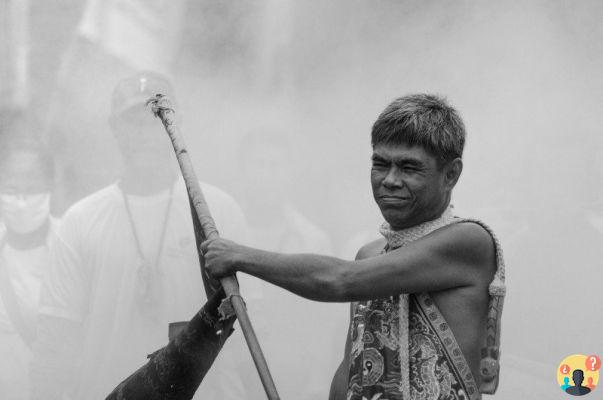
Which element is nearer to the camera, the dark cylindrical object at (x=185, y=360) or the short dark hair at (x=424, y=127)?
the short dark hair at (x=424, y=127)

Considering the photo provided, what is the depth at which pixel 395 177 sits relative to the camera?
2.35 m

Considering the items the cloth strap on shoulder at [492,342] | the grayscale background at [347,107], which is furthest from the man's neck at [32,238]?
the cloth strap on shoulder at [492,342]

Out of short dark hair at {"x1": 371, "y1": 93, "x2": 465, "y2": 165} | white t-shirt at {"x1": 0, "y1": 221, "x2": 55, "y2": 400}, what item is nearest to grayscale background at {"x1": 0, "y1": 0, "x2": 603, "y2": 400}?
white t-shirt at {"x1": 0, "y1": 221, "x2": 55, "y2": 400}

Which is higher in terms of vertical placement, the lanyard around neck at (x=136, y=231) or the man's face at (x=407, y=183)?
the lanyard around neck at (x=136, y=231)

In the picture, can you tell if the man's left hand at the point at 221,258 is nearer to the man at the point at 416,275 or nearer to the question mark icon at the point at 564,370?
the man at the point at 416,275

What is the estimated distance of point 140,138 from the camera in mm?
4625

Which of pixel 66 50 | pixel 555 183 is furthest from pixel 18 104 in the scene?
pixel 555 183

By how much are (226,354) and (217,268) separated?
2299 millimetres

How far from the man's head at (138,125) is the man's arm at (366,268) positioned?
239 centimetres

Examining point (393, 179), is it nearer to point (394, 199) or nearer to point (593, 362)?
point (394, 199)

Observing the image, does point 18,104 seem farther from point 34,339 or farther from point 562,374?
point 562,374

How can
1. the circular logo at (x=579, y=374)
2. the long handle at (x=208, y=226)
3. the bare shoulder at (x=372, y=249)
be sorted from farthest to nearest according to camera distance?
the circular logo at (x=579, y=374) < the bare shoulder at (x=372, y=249) < the long handle at (x=208, y=226)

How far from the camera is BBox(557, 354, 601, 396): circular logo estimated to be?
15.9ft

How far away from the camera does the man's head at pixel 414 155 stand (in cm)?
234
